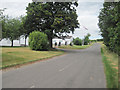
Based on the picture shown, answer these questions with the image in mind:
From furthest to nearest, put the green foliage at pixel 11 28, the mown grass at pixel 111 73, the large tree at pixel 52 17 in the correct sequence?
1. the green foliage at pixel 11 28
2. the large tree at pixel 52 17
3. the mown grass at pixel 111 73

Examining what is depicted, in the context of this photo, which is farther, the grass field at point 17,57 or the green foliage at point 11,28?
the green foliage at point 11,28

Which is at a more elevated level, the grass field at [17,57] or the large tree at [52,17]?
the large tree at [52,17]

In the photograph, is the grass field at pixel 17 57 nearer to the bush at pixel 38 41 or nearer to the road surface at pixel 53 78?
the road surface at pixel 53 78

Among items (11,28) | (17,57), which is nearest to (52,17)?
(17,57)

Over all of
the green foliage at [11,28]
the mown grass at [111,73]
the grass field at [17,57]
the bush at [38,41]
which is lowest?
the mown grass at [111,73]

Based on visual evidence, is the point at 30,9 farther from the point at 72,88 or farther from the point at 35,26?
the point at 72,88

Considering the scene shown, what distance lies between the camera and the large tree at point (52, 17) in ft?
95.0

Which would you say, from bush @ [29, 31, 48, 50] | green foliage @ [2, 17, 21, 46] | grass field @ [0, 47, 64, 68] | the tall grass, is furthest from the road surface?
green foliage @ [2, 17, 21, 46]

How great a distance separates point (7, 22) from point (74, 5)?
78.9 ft

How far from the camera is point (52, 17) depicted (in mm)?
30234

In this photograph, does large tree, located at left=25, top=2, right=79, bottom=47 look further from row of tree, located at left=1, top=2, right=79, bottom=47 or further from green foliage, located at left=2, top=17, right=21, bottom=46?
green foliage, located at left=2, top=17, right=21, bottom=46

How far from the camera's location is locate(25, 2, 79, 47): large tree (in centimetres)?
2897

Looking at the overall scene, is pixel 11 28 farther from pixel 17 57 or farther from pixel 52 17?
pixel 17 57

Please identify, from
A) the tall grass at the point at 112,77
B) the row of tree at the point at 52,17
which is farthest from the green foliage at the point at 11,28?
the tall grass at the point at 112,77
